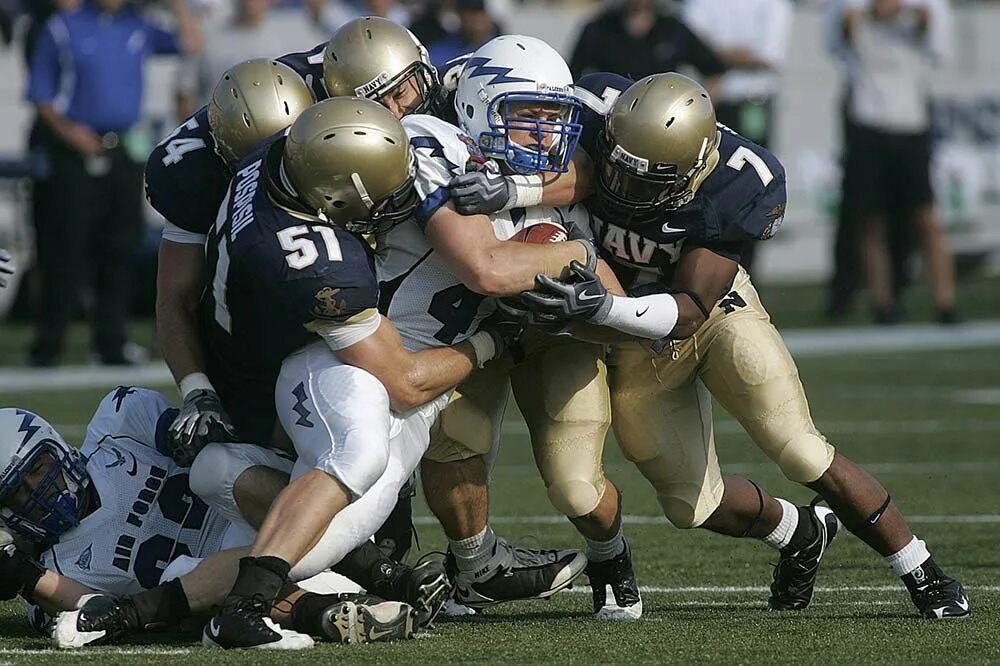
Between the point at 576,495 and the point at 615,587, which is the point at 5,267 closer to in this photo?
the point at 576,495

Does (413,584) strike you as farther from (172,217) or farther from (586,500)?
(172,217)

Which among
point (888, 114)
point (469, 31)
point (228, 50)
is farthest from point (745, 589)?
point (888, 114)

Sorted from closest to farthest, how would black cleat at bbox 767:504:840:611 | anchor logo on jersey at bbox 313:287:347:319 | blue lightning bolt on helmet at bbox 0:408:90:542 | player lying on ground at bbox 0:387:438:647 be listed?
anchor logo on jersey at bbox 313:287:347:319 < player lying on ground at bbox 0:387:438:647 < blue lightning bolt on helmet at bbox 0:408:90:542 < black cleat at bbox 767:504:840:611

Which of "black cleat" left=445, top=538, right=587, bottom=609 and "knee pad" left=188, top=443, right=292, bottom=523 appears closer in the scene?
"knee pad" left=188, top=443, right=292, bottom=523

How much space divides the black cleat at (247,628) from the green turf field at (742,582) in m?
0.04

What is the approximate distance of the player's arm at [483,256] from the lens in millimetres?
4285

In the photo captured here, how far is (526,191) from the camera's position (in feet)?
14.7

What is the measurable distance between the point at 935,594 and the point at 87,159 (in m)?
6.44

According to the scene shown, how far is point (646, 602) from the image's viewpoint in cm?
477

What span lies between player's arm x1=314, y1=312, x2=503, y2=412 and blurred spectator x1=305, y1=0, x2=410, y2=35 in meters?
5.26

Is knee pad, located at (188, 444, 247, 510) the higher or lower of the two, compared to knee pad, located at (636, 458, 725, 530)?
higher

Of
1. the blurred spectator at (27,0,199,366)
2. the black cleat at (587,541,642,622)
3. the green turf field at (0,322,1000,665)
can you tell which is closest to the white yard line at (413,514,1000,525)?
the green turf field at (0,322,1000,665)

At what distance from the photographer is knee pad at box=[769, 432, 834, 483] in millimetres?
4496

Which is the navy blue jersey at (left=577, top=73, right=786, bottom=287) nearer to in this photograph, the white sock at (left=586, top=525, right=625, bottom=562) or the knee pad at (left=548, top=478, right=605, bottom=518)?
the knee pad at (left=548, top=478, right=605, bottom=518)
